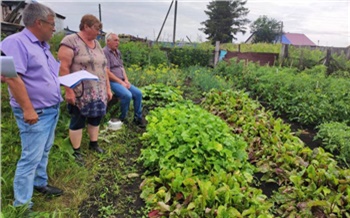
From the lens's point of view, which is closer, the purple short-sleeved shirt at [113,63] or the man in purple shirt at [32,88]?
the man in purple shirt at [32,88]

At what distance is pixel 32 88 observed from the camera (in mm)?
2008

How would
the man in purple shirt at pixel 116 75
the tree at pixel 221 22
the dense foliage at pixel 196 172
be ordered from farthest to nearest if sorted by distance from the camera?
1. the tree at pixel 221 22
2. the man in purple shirt at pixel 116 75
3. the dense foliage at pixel 196 172

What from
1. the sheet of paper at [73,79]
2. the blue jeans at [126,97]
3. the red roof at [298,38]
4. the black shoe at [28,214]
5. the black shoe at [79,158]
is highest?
the red roof at [298,38]

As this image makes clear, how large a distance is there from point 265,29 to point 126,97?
4826 centimetres

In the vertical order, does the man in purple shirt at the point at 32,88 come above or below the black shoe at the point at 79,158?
above

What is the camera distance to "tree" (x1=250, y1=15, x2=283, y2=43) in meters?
46.8

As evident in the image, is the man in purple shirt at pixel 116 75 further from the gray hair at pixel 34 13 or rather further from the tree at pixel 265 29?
the tree at pixel 265 29

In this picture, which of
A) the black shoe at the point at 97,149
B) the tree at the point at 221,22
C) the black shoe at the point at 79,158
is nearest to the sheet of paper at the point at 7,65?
the black shoe at the point at 79,158

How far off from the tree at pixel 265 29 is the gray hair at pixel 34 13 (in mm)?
47625

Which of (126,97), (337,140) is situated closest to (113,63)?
(126,97)

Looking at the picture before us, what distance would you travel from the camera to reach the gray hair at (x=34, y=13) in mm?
1982

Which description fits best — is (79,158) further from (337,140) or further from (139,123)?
(337,140)

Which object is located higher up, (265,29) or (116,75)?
(265,29)

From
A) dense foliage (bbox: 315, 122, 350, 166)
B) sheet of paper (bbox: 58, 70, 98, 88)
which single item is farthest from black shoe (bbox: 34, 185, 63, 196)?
dense foliage (bbox: 315, 122, 350, 166)
